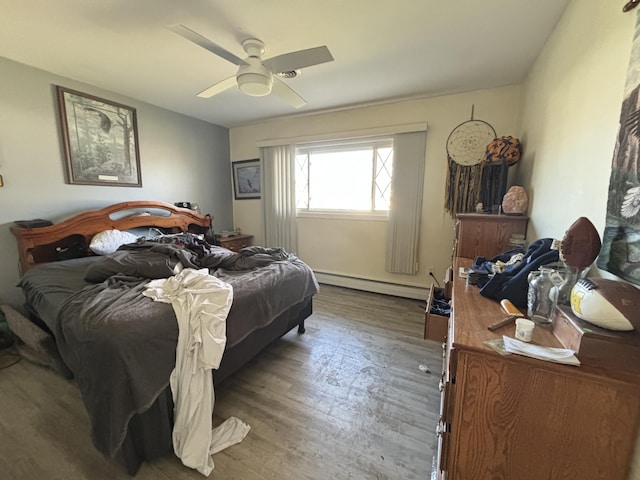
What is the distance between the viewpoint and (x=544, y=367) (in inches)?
28.2

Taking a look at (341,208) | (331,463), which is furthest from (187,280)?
(341,208)

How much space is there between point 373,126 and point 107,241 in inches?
127

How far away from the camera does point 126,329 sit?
3.88 ft

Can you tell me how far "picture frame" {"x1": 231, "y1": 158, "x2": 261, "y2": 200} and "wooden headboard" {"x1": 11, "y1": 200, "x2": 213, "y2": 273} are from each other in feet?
3.45

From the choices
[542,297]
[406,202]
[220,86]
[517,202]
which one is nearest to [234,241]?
[220,86]

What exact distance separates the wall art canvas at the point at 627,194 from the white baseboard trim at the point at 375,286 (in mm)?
2509

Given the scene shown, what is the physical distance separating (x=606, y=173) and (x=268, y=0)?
1906 millimetres

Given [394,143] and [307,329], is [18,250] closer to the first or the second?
[307,329]

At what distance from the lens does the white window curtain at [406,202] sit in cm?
307

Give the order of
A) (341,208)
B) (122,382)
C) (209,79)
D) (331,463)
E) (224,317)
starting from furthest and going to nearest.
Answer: (341,208) → (209,79) → (224,317) → (331,463) → (122,382)

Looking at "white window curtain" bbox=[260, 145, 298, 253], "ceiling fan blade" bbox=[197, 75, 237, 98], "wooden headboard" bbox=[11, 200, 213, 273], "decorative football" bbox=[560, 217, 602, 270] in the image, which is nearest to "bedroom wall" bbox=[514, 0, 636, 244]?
"decorative football" bbox=[560, 217, 602, 270]

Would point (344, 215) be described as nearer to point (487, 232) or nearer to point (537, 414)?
point (487, 232)

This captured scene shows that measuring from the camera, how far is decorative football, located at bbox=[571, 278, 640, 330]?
0.67m

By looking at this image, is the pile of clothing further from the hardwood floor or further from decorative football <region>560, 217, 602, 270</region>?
the hardwood floor
